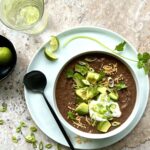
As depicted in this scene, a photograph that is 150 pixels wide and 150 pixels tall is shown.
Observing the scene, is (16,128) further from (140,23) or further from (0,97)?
(140,23)

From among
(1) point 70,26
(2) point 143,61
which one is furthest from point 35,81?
(2) point 143,61

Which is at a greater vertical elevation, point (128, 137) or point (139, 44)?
point (139, 44)

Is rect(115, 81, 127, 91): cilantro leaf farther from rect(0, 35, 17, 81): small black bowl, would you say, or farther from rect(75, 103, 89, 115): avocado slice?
rect(0, 35, 17, 81): small black bowl

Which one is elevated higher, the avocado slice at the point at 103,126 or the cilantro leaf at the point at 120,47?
the cilantro leaf at the point at 120,47

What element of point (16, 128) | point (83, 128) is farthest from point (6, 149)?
point (83, 128)

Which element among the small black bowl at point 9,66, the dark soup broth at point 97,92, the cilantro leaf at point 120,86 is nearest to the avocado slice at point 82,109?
the dark soup broth at point 97,92

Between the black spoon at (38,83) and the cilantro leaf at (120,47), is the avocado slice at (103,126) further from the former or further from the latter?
the cilantro leaf at (120,47)

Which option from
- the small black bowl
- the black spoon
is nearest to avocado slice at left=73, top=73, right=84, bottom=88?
the black spoon
